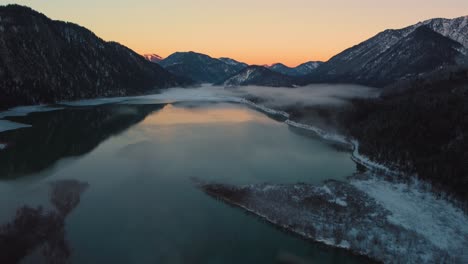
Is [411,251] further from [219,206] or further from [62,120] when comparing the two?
[62,120]

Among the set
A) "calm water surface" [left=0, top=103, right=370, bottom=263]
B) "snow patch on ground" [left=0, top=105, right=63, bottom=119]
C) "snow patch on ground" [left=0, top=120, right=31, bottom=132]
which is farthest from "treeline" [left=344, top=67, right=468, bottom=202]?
"snow patch on ground" [left=0, top=105, right=63, bottom=119]

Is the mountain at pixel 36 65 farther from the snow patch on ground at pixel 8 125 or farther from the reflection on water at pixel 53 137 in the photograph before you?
the snow patch on ground at pixel 8 125

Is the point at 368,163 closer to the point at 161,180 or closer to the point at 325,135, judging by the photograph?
the point at 325,135

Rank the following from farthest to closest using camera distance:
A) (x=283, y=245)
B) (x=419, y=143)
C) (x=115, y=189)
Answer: (x=419, y=143) < (x=115, y=189) < (x=283, y=245)

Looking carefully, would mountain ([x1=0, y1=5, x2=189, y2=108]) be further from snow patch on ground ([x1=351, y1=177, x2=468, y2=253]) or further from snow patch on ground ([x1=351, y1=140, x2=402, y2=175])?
snow patch on ground ([x1=351, y1=177, x2=468, y2=253])

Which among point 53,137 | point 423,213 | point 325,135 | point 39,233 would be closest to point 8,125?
point 53,137

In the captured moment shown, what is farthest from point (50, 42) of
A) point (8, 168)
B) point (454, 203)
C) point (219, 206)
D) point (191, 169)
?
point (454, 203)
